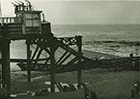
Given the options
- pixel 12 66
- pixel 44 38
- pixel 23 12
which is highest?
pixel 23 12

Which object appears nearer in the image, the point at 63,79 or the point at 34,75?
the point at 63,79

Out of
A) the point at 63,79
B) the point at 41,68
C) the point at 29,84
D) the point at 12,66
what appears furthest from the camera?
the point at 12,66

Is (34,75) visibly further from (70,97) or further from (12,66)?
(70,97)

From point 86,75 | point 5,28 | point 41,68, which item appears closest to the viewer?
point 5,28

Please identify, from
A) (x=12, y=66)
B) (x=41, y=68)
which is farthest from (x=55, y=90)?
(x=12, y=66)

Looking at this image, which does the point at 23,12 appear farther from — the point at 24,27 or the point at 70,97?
the point at 70,97

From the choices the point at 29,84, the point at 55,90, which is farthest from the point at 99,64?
the point at 29,84

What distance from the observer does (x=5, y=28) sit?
25312 millimetres

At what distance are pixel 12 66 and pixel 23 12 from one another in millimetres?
25349

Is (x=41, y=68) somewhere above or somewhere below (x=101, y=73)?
above

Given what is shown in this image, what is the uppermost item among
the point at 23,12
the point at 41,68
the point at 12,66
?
the point at 23,12

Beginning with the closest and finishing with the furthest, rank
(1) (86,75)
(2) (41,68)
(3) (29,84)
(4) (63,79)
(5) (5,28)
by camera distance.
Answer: (5) (5,28)
(2) (41,68)
(3) (29,84)
(4) (63,79)
(1) (86,75)

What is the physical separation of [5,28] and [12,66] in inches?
1040

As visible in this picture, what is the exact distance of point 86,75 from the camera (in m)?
40.4
